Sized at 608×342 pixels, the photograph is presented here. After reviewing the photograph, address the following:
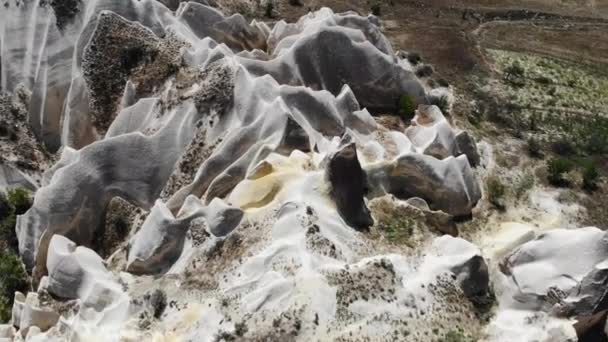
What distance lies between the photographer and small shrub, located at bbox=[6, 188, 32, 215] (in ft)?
108

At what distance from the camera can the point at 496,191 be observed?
32688 millimetres

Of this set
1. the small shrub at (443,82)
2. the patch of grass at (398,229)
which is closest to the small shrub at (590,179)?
the small shrub at (443,82)

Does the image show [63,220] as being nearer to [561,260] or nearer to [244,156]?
[244,156]

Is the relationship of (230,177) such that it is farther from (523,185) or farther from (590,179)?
(590,179)

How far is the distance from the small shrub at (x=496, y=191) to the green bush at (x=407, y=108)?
5.64 metres

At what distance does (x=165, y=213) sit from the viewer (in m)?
26.1

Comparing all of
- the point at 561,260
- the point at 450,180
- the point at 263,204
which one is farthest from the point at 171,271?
the point at 561,260

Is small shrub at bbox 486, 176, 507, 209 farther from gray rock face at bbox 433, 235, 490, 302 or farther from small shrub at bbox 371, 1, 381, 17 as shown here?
small shrub at bbox 371, 1, 381, 17

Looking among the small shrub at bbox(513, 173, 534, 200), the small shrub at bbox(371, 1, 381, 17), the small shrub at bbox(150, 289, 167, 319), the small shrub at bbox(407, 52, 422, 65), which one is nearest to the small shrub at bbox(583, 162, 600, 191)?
the small shrub at bbox(513, 173, 534, 200)

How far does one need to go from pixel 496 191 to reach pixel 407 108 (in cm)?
697

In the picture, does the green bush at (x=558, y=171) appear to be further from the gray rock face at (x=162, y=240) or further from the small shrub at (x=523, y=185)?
the gray rock face at (x=162, y=240)

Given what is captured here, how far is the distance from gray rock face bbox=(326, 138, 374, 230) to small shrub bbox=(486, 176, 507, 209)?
8606mm

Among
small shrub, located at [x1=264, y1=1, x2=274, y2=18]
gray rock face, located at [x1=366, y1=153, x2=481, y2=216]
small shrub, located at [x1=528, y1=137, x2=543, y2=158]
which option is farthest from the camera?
small shrub, located at [x1=264, y1=1, x2=274, y2=18]

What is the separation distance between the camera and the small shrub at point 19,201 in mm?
33062
